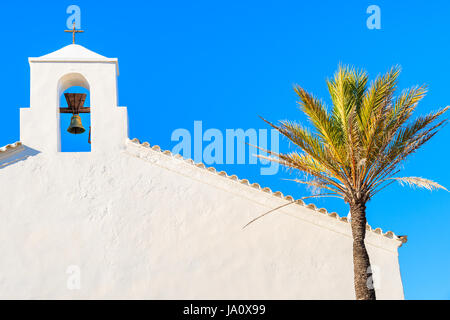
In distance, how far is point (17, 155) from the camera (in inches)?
607

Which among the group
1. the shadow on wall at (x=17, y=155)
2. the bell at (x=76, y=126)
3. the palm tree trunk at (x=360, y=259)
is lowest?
the palm tree trunk at (x=360, y=259)

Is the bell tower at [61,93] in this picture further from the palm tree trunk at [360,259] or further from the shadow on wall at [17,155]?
the palm tree trunk at [360,259]

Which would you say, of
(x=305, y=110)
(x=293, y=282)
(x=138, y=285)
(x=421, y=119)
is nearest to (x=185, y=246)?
(x=138, y=285)

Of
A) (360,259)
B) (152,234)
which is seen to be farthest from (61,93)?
(360,259)

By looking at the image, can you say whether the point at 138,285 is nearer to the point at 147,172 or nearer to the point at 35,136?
the point at 147,172

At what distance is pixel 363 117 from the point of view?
13.8 meters

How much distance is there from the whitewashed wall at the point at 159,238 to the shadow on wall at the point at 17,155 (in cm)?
11

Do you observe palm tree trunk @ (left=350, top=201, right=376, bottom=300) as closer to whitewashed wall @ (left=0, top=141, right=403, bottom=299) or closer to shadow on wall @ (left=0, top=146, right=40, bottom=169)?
whitewashed wall @ (left=0, top=141, right=403, bottom=299)

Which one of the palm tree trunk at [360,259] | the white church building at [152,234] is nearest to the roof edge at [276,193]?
the white church building at [152,234]

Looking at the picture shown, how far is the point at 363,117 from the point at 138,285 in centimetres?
557

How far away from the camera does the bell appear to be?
17078 mm

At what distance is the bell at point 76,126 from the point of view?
17078 millimetres

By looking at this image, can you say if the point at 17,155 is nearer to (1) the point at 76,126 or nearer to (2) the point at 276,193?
(1) the point at 76,126
